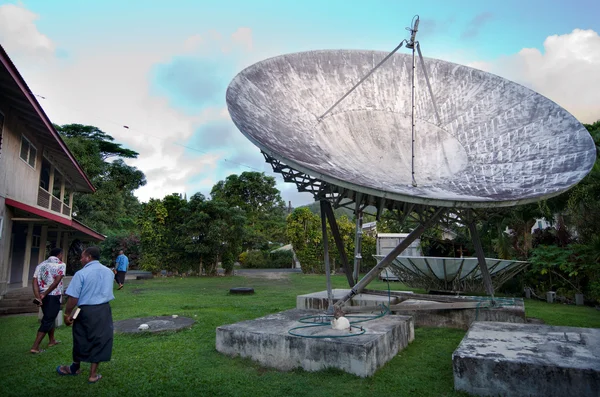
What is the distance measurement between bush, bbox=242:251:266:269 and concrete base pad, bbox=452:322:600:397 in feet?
112

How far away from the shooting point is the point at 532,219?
18.0 m

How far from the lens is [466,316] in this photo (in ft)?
29.9

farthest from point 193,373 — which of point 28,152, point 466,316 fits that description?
point 28,152

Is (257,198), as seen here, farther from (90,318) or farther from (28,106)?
(90,318)

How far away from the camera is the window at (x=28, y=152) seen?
1428 cm

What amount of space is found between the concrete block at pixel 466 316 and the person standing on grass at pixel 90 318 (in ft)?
20.5

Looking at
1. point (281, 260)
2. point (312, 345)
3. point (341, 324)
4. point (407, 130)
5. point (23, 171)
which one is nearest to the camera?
point (312, 345)

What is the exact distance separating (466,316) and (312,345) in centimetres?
487

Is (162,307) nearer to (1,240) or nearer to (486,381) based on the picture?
(1,240)

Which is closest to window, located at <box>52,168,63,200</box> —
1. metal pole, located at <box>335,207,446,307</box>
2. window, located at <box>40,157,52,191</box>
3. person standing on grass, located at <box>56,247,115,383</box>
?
window, located at <box>40,157,52,191</box>

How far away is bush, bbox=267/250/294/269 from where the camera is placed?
3950 centimetres

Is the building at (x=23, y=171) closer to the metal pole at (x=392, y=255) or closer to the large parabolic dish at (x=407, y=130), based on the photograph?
the large parabolic dish at (x=407, y=130)

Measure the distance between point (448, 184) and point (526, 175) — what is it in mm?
1409

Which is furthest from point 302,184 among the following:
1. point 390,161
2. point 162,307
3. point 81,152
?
point 81,152
